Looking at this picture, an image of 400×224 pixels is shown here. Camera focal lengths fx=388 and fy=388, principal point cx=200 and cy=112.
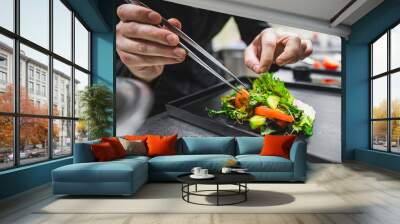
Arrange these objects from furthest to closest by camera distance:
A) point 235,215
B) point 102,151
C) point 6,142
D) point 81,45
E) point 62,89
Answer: point 81,45 < point 62,89 < point 102,151 < point 6,142 < point 235,215

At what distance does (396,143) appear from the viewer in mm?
7633

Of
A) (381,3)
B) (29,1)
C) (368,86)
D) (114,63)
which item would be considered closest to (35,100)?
(29,1)

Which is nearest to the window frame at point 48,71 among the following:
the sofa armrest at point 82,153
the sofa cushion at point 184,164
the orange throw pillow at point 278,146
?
the sofa armrest at point 82,153

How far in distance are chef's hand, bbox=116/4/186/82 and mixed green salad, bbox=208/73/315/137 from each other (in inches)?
59.0

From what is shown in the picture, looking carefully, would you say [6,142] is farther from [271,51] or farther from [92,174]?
[271,51]

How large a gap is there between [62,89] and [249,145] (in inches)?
133

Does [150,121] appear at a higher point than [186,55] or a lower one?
lower

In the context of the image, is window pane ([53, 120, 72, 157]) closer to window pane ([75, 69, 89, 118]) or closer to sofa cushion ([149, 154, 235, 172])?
window pane ([75, 69, 89, 118])

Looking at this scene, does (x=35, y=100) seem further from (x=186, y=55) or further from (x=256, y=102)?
(x=256, y=102)

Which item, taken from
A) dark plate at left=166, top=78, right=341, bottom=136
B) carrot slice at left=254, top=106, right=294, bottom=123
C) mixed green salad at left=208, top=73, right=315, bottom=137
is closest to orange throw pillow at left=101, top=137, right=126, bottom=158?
dark plate at left=166, top=78, right=341, bottom=136

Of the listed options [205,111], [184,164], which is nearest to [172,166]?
[184,164]

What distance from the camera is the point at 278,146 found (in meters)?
6.21

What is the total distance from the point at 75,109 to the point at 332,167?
17.2ft

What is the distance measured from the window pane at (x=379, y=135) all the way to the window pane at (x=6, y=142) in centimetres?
706
